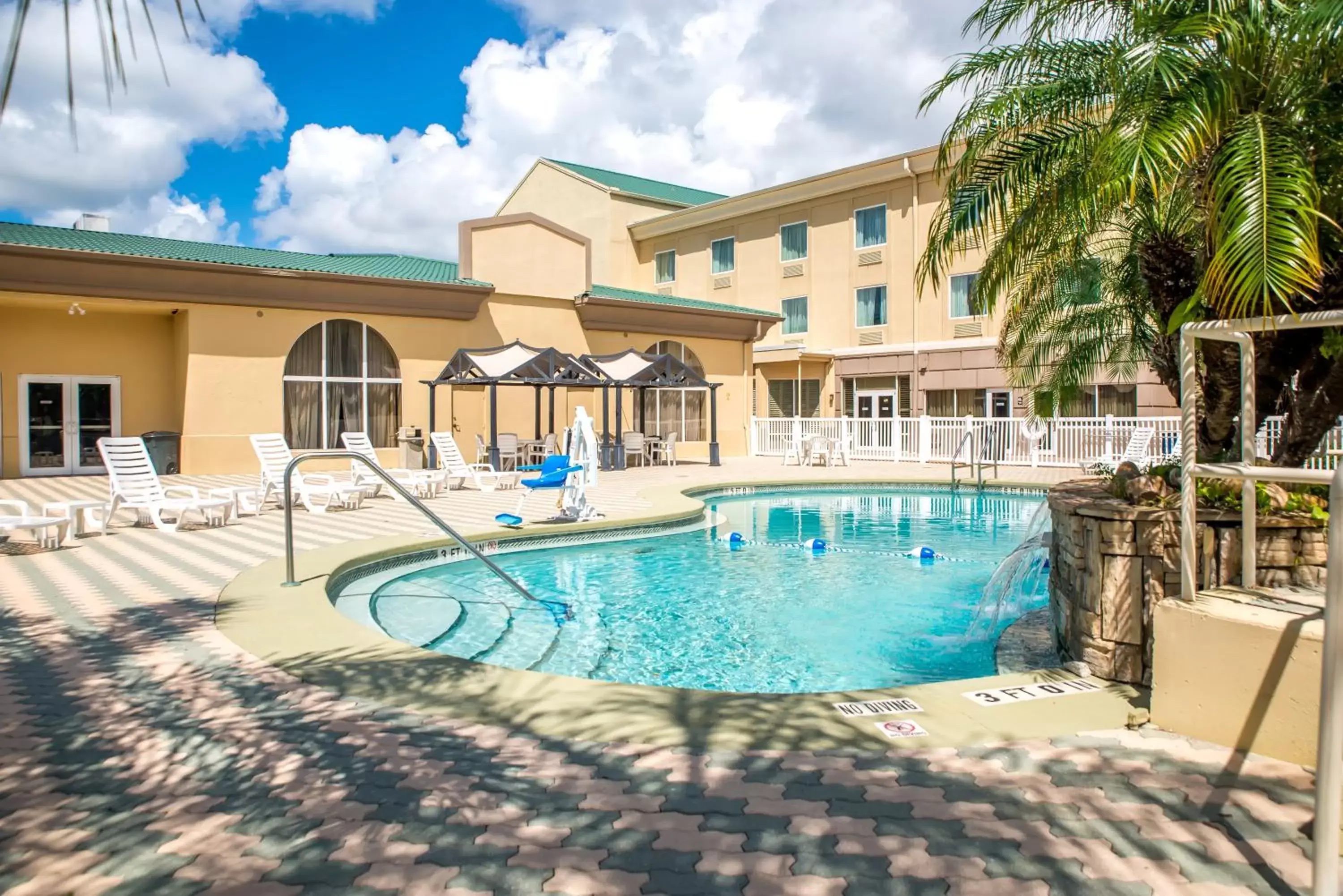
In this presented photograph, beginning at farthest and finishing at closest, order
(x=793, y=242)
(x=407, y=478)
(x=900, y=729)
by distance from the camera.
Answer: (x=793, y=242) < (x=407, y=478) < (x=900, y=729)

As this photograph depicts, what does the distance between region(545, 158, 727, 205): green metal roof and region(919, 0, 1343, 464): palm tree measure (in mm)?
31341

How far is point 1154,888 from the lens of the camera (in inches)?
99.3

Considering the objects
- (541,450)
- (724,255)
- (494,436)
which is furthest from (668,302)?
(724,255)

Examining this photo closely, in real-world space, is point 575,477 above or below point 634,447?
below

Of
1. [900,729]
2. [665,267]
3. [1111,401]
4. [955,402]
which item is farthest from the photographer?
[665,267]

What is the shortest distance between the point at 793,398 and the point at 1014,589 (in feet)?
78.0

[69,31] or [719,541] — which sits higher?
[69,31]

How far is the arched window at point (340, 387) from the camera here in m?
19.3

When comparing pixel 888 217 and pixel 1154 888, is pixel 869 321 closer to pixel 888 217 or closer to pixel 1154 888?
pixel 888 217

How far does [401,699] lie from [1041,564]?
698cm

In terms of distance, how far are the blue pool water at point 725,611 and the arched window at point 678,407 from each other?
1329 centimetres

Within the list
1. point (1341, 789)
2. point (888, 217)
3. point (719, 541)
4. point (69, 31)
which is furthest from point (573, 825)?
point (888, 217)

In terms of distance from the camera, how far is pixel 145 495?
35.7 ft

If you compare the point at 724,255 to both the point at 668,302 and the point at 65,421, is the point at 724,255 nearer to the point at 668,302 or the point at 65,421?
the point at 668,302
